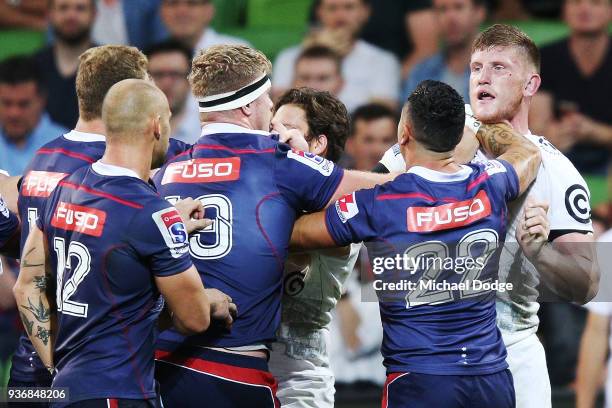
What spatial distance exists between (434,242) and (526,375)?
1.07 m

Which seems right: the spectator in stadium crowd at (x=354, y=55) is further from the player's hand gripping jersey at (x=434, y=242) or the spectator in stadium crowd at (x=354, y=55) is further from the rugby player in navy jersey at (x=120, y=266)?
the rugby player in navy jersey at (x=120, y=266)

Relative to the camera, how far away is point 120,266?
3.64 metres

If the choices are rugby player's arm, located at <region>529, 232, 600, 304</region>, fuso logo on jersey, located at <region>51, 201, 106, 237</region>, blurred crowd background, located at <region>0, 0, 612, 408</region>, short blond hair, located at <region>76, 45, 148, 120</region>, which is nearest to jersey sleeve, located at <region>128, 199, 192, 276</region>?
fuso logo on jersey, located at <region>51, 201, 106, 237</region>

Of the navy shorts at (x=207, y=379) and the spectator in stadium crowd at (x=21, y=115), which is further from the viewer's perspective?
the spectator in stadium crowd at (x=21, y=115)

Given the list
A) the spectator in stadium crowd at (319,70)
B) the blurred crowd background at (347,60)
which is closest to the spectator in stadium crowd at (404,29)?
the blurred crowd background at (347,60)

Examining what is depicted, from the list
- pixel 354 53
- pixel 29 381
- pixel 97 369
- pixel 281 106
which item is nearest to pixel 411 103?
pixel 281 106

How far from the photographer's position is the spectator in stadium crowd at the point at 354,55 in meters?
9.27

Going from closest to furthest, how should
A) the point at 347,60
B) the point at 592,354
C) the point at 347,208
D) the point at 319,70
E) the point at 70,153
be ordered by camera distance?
the point at 347,208 → the point at 70,153 → the point at 592,354 → the point at 319,70 → the point at 347,60

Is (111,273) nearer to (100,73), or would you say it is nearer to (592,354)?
(100,73)

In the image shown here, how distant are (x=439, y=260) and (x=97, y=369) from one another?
1420 millimetres

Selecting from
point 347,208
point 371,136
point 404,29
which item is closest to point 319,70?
point 371,136

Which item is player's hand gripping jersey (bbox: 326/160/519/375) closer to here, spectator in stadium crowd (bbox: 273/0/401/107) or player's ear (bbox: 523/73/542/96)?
player's ear (bbox: 523/73/542/96)

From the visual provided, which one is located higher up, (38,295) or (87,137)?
(87,137)

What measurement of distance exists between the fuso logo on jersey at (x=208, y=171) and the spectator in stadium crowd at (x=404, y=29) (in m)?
5.48
